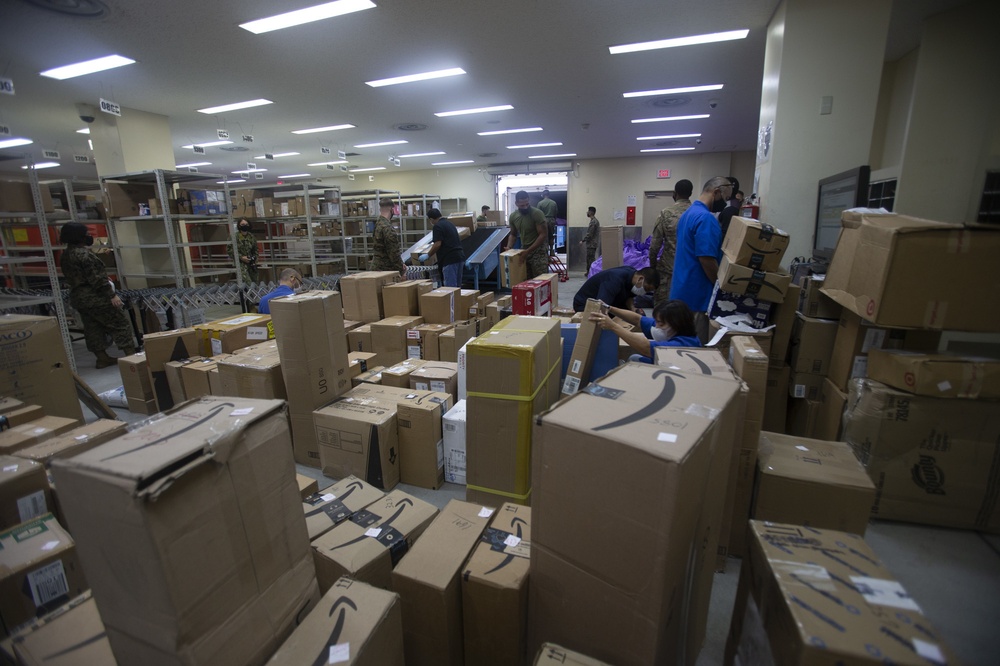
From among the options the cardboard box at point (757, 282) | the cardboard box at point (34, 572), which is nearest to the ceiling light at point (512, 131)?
the cardboard box at point (757, 282)

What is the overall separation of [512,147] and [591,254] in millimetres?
3084

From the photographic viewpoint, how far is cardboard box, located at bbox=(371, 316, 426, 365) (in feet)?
11.4

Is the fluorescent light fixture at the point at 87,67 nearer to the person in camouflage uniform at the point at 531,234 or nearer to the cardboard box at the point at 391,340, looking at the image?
the cardboard box at the point at 391,340

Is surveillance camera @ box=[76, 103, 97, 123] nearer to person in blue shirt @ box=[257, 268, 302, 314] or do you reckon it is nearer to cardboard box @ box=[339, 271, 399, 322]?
person in blue shirt @ box=[257, 268, 302, 314]

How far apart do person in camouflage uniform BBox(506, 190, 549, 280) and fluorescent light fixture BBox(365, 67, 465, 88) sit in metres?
2.05

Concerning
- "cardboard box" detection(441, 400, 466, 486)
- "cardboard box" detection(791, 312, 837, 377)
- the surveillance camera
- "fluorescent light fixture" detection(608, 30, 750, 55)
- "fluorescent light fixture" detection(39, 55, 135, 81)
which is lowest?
"cardboard box" detection(441, 400, 466, 486)

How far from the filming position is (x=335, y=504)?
5.18 ft

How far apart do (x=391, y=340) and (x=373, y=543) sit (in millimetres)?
2284

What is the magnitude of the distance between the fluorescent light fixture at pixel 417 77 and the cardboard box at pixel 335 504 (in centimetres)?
461

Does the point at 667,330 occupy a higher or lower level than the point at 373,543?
higher

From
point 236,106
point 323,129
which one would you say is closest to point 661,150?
point 323,129

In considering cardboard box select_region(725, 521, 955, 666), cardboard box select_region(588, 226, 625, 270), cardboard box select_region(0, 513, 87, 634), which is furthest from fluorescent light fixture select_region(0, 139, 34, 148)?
cardboard box select_region(725, 521, 955, 666)

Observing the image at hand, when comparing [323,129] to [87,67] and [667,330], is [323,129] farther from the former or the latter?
[667,330]

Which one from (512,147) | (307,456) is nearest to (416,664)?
(307,456)
